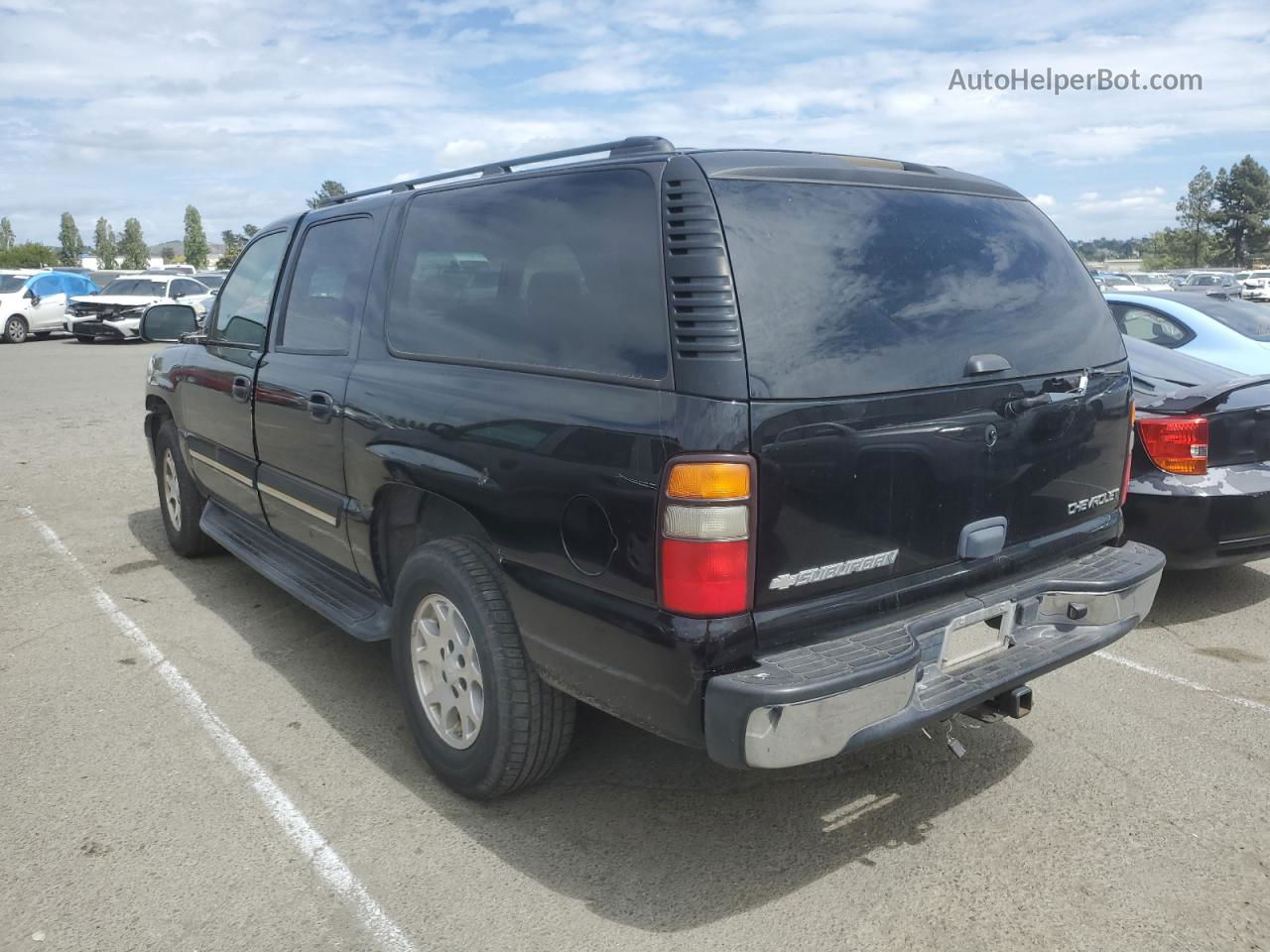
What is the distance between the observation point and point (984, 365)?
2.87 meters

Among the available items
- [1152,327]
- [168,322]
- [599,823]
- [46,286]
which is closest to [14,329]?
[46,286]

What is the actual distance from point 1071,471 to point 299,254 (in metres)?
3.27

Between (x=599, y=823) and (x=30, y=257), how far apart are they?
106 metres

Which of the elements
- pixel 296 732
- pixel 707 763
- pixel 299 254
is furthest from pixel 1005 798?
pixel 299 254

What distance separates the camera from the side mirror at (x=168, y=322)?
5.53m

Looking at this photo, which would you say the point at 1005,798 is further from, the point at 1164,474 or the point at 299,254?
the point at 299,254

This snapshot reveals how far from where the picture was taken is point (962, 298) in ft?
9.66

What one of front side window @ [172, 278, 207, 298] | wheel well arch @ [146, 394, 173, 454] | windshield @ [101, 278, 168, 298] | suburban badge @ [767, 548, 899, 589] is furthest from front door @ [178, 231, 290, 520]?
windshield @ [101, 278, 168, 298]

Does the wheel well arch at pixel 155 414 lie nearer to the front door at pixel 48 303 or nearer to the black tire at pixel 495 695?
the black tire at pixel 495 695

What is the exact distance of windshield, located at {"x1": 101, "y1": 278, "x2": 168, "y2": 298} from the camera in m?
25.3

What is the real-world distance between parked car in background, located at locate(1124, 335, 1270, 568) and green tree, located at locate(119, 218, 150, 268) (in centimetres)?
12436

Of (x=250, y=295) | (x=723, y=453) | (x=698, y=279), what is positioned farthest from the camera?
(x=250, y=295)

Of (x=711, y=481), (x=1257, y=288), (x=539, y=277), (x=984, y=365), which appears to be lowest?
(x=711, y=481)

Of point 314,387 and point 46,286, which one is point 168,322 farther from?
point 46,286
